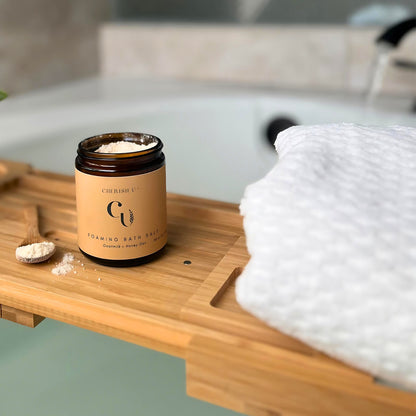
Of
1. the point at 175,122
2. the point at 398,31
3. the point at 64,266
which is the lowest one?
the point at 175,122

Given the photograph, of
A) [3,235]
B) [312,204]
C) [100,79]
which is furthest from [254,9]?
[312,204]

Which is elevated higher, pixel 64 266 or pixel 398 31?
pixel 398 31

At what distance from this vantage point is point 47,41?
1.48 meters

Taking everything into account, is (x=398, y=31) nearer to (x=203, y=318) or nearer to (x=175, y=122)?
(x=175, y=122)

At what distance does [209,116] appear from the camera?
1368 mm

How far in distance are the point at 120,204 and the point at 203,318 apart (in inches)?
4.5

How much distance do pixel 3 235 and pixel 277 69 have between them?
1175mm

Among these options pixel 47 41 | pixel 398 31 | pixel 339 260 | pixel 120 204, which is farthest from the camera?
pixel 47 41

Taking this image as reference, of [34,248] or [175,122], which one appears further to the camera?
[175,122]

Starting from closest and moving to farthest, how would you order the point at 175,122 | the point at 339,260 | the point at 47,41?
the point at 339,260 → the point at 175,122 → the point at 47,41

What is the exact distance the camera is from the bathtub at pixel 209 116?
124 cm

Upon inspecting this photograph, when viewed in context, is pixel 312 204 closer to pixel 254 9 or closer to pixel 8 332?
pixel 8 332

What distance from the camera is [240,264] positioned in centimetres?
41

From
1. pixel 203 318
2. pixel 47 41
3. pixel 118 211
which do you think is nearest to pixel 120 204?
pixel 118 211
